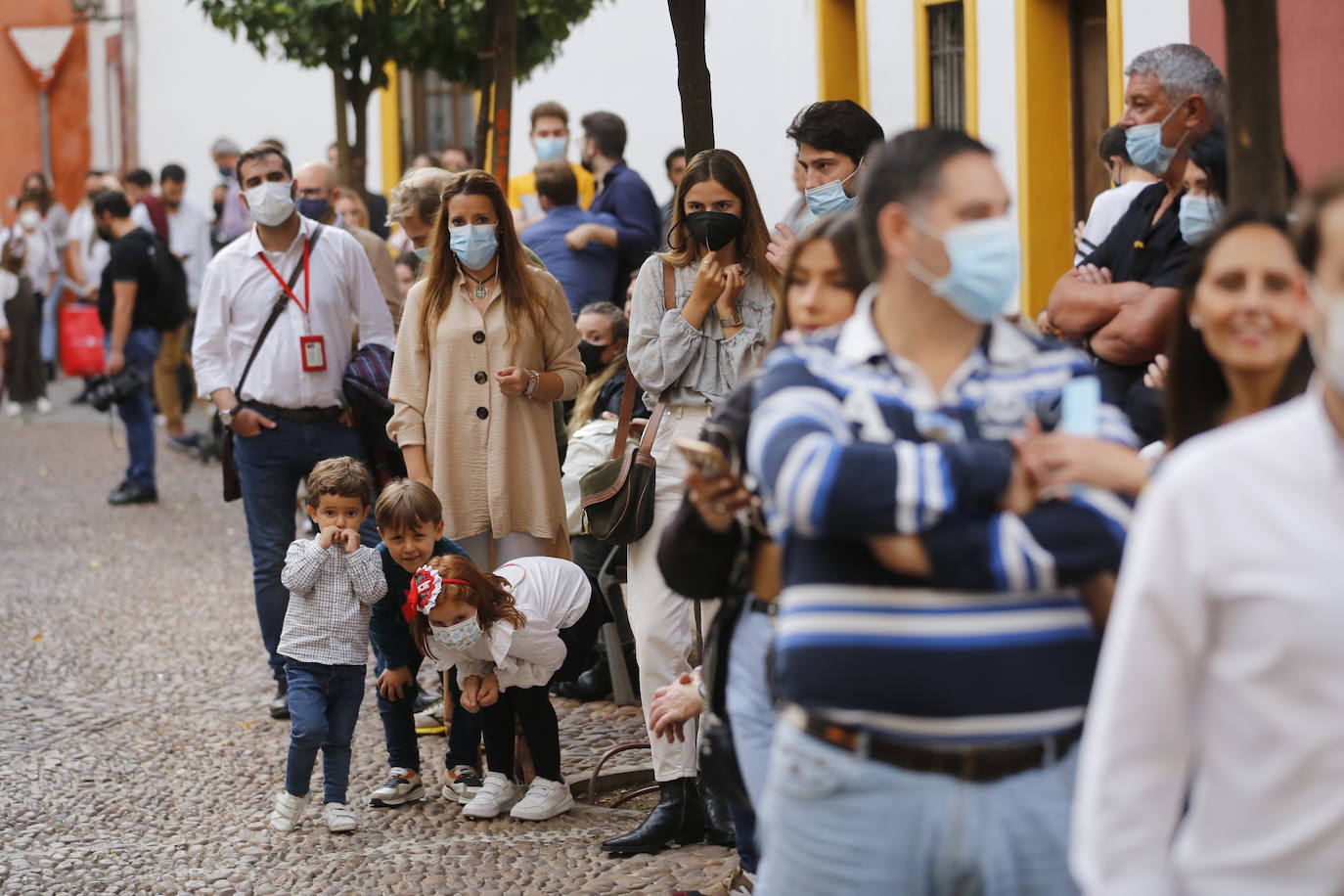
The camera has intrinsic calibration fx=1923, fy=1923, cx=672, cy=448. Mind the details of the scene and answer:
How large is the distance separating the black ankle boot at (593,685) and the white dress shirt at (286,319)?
146 centimetres

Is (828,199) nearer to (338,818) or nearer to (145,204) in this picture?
(338,818)

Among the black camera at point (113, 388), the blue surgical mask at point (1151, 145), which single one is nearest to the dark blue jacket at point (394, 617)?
the blue surgical mask at point (1151, 145)

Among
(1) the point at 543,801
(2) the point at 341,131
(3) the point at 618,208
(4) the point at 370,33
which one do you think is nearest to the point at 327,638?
(1) the point at 543,801

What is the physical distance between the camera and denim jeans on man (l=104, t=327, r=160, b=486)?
13.4 metres

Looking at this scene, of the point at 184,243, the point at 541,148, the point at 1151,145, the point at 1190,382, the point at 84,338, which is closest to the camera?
the point at 1190,382

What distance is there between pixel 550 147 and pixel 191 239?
7.97 metres

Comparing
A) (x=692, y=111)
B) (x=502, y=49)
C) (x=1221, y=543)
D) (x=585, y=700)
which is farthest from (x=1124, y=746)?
(x=502, y=49)

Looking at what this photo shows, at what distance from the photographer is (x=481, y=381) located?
650cm

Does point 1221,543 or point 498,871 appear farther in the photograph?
point 498,871

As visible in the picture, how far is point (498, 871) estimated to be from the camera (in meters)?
5.57

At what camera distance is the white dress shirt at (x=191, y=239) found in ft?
59.9

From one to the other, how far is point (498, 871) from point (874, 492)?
338 centimetres

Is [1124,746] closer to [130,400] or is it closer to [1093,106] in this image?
[1093,106]

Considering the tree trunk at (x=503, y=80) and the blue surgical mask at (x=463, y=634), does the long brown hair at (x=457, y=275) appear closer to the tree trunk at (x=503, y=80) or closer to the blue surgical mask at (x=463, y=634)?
the blue surgical mask at (x=463, y=634)
